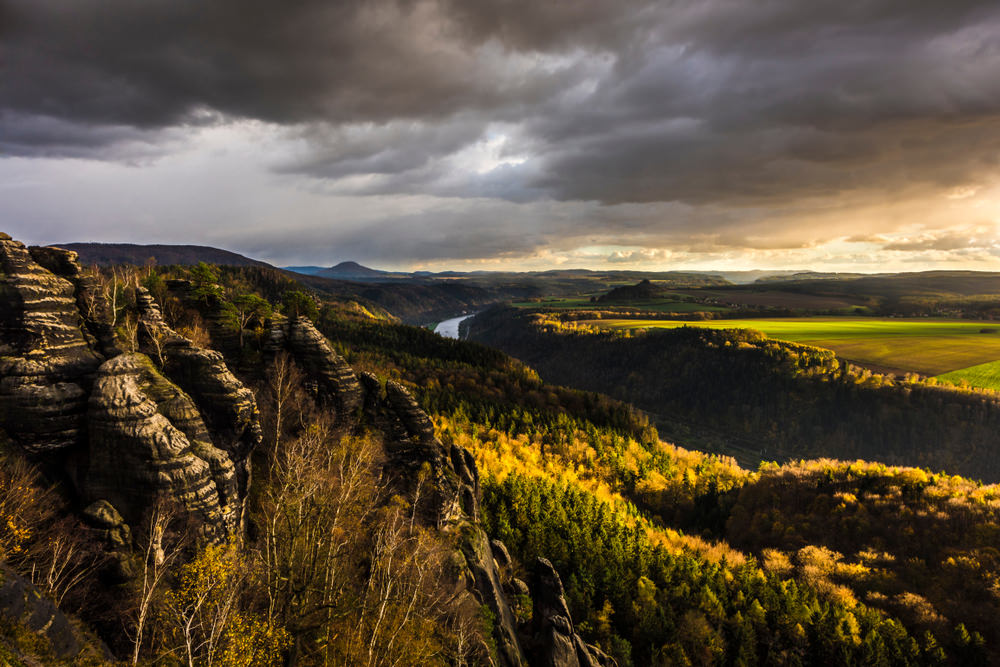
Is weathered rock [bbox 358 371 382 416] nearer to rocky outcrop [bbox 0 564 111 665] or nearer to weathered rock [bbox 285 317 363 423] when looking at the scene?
weathered rock [bbox 285 317 363 423]

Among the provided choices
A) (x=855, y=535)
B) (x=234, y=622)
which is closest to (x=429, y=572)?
(x=234, y=622)

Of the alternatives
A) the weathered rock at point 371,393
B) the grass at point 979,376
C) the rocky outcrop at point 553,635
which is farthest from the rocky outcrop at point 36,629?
the grass at point 979,376

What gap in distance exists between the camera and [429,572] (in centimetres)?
2620

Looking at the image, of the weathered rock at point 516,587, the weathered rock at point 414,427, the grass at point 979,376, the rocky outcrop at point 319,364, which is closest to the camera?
the rocky outcrop at point 319,364

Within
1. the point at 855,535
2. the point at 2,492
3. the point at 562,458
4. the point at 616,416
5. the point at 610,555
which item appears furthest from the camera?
the point at 616,416

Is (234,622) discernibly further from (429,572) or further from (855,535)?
(855,535)

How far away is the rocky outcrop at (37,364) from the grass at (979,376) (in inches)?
9788

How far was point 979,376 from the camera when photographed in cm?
16125

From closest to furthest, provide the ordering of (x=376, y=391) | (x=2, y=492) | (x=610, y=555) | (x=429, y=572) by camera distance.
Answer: (x=2, y=492) → (x=429, y=572) → (x=376, y=391) → (x=610, y=555)

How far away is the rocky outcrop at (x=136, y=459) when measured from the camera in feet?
65.9

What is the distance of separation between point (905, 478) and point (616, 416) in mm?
66118

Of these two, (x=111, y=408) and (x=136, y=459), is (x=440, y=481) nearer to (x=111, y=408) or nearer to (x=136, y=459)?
(x=136, y=459)

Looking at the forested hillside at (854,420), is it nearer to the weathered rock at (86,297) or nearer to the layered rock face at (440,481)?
the layered rock face at (440,481)

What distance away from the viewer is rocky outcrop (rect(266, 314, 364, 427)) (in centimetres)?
3931
